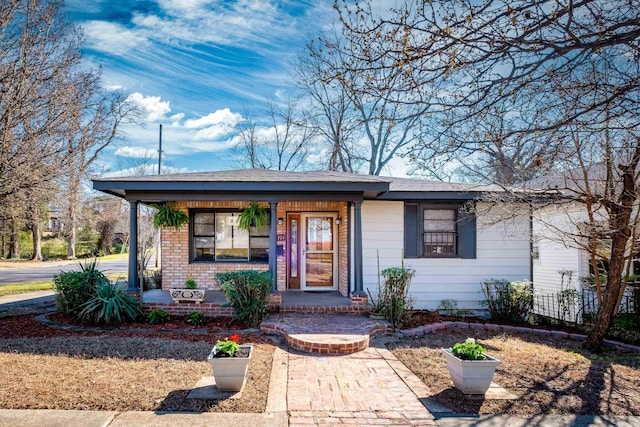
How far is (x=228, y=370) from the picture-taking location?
414 cm

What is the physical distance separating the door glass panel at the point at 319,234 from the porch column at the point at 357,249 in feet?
5.62

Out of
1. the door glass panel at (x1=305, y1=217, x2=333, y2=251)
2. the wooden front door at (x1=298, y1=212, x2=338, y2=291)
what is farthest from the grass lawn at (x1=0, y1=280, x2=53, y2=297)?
the door glass panel at (x1=305, y1=217, x2=333, y2=251)

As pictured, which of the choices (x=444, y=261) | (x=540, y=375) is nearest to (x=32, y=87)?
(x=444, y=261)

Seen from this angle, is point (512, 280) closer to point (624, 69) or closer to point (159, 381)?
point (624, 69)

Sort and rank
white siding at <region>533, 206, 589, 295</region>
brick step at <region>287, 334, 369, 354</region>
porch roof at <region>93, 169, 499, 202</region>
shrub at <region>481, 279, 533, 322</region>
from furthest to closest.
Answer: white siding at <region>533, 206, 589, 295</region> < shrub at <region>481, 279, 533, 322</region> < porch roof at <region>93, 169, 499, 202</region> < brick step at <region>287, 334, 369, 354</region>

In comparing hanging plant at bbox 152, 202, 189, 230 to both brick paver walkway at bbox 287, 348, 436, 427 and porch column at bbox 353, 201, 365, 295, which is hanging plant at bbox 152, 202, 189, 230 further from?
brick paver walkway at bbox 287, 348, 436, 427

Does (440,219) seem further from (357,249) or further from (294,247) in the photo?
(294,247)

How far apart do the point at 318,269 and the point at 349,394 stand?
19.7 feet

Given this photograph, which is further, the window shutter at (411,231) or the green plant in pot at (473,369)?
the window shutter at (411,231)

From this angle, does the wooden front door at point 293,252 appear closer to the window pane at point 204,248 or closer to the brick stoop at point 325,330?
the window pane at point 204,248

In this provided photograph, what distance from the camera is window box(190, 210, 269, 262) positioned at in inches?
399

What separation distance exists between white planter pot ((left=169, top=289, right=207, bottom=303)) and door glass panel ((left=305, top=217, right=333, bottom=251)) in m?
3.14

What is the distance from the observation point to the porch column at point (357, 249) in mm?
8359

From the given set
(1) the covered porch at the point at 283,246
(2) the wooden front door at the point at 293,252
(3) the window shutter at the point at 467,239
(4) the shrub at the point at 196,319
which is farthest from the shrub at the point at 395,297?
(4) the shrub at the point at 196,319
